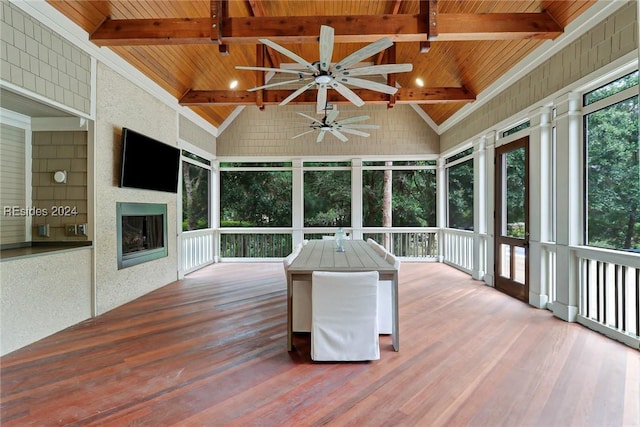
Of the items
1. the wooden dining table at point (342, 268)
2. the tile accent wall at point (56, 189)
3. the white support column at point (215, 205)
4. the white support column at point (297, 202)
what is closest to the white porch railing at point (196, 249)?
the white support column at point (215, 205)

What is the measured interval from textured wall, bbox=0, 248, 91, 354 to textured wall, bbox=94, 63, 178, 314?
9.0 inches

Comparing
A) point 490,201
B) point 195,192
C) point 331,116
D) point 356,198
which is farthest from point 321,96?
point 195,192

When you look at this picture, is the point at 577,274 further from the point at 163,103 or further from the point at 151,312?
the point at 163,103

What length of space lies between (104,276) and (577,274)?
5.68 meters

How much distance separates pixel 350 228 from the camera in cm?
753

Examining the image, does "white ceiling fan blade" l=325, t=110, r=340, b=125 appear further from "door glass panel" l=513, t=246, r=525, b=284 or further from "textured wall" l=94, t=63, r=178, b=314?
"door glass panel" l=513, t=246, r=525, b=284

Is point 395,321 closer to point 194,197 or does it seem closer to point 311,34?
point 311,34

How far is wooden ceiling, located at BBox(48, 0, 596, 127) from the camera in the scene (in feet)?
11.2

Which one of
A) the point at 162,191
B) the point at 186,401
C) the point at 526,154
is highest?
the point at 526,154

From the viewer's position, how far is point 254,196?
773cm

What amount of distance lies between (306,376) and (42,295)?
9.30 ft

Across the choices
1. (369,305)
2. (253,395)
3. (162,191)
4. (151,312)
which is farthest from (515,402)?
(162,191)

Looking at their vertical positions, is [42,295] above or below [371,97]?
below

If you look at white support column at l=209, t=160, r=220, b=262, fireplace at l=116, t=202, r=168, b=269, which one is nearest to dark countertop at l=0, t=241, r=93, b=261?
fireplace at l=116, t=202, r=168, b=269
